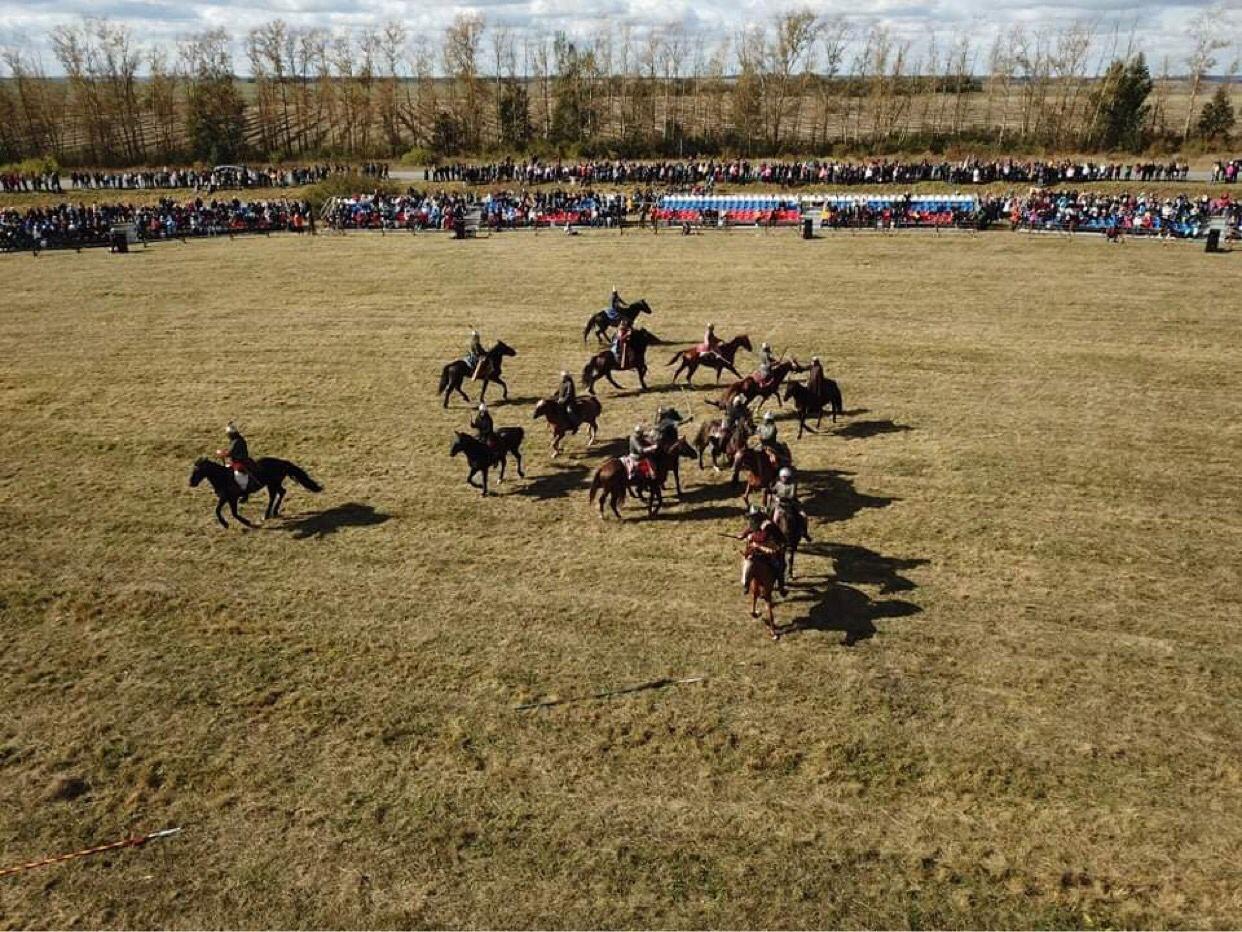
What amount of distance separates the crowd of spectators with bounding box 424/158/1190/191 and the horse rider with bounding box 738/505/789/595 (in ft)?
153

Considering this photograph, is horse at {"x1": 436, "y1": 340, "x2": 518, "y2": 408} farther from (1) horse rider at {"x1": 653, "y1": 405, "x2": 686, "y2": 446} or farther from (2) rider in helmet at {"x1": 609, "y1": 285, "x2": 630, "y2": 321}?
(1) horse rider at {"x1": 653, "y1": 405, "x2": 686, "y2": 446}

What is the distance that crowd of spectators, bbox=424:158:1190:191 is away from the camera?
5169 centimetres

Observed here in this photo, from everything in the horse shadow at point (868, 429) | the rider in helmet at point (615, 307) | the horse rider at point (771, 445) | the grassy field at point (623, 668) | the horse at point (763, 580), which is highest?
the rider in helmet at point (615, 307)

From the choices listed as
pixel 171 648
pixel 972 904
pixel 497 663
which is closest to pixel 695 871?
pixel 972 904

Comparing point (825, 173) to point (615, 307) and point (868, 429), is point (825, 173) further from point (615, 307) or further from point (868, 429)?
point (868, 429)

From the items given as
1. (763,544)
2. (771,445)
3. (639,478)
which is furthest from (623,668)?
(771,445)

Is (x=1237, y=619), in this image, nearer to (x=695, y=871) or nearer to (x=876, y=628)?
(x=876, y=628)

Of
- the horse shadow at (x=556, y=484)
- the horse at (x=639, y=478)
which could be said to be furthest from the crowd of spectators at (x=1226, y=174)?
the horse shadow at (x=556, y=484)

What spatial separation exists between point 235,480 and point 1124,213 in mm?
41715

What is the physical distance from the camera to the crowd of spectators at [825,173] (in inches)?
2035

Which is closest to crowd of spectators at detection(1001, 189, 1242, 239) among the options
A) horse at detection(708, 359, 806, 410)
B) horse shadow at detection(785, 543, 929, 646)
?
horse at detection(708, 359, 806, 410)

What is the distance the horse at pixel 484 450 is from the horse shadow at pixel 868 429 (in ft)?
21.9

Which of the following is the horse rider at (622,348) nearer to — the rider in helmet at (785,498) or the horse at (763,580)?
the rider in helmet at (785,498)

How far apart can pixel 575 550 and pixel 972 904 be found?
7.30 m
